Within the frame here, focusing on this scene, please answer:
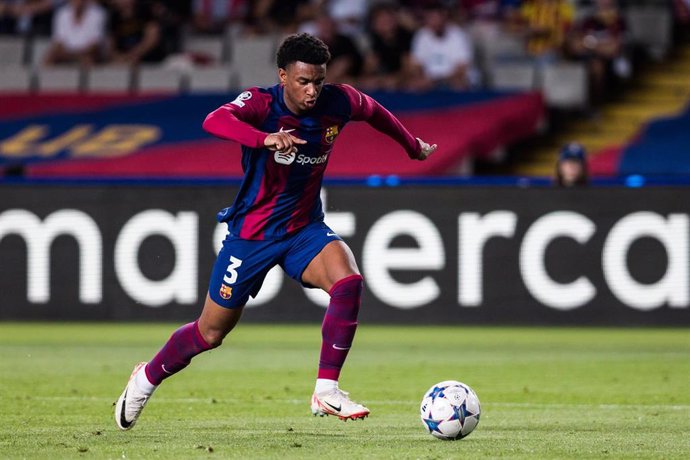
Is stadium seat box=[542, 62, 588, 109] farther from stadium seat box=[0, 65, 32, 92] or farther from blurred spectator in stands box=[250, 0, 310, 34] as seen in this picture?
stadium seat box=[0, 65, 32, 92]

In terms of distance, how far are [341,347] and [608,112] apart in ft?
41.8

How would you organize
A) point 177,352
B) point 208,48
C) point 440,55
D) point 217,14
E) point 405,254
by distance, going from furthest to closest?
point 217,14 → point 208,48 → point 440,55 → point 405,254 → point 177,352

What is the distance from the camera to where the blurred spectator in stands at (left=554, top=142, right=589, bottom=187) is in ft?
49.2

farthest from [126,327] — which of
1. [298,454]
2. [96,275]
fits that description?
[298,454]

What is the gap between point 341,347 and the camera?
7.62 metres

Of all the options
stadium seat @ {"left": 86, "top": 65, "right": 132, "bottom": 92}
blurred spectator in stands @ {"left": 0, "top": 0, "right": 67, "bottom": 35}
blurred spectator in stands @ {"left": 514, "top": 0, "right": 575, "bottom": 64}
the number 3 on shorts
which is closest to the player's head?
the number 3 on shorts

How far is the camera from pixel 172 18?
822 inches

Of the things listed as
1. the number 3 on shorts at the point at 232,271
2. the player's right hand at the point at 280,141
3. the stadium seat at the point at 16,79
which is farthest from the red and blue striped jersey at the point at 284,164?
the stadium seat at the point at 16,79

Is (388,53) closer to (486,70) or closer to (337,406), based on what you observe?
(486,70)

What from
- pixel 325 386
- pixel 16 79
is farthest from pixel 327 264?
pixel 16 79

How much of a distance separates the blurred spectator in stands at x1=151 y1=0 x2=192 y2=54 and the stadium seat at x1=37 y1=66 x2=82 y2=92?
133cm

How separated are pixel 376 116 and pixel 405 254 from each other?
23.8ft

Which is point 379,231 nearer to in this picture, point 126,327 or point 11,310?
point 126,327

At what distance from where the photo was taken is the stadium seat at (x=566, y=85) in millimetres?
19141
